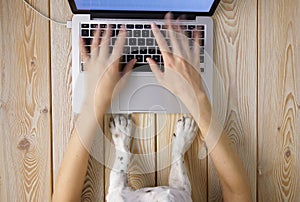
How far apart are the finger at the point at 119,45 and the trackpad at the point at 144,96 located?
0.08m

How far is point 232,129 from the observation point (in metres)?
1.33

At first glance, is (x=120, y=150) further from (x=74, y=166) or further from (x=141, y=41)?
(x=141, y=41)

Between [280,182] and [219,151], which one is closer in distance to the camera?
[219,151]

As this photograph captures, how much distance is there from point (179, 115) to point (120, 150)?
21cm

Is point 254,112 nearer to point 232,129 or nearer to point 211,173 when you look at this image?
point 232,129

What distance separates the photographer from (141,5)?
119 cm

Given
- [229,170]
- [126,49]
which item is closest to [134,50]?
[126,49]

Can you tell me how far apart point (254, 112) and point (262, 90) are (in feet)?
0.24

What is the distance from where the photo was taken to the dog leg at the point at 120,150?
1240 millimetres

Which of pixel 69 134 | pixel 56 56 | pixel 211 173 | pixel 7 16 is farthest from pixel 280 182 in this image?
pixel 7 16

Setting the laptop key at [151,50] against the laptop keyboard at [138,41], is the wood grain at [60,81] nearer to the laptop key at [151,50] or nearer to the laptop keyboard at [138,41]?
the laptop keyboard at [138,41]

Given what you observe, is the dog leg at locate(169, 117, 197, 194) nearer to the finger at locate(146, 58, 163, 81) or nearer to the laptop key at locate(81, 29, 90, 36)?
the finger at locate(146, 58, 163, 81)

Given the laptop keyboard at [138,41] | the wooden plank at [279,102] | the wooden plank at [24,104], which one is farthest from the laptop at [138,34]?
the wooden plank at [279,102]

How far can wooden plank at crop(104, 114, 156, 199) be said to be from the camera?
4.26 feet
